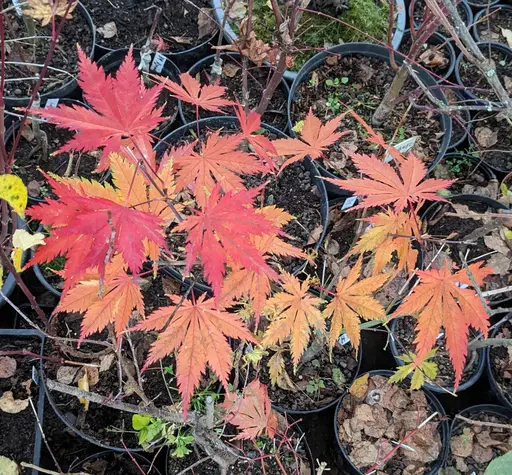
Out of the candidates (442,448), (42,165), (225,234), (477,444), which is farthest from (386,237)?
(42,165)

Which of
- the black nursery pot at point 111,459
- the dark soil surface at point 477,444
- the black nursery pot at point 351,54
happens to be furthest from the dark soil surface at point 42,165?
the dark soil surface at point 477,444

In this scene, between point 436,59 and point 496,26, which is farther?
point 496,26

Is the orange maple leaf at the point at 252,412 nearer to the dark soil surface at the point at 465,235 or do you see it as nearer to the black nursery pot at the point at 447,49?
the dark soil surface at the point at 465,235

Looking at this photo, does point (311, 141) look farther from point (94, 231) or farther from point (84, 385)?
point (84, 385)

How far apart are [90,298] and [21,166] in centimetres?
97

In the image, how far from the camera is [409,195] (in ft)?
4.08

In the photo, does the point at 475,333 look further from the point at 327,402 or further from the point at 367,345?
the point at 327,402

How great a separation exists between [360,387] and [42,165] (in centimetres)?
148

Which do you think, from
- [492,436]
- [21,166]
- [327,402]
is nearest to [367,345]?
[327,402]

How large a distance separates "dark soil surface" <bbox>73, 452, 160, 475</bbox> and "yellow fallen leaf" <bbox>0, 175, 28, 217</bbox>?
104cm

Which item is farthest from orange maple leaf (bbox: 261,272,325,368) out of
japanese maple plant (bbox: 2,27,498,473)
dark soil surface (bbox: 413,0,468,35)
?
dark soil surface (bbox: 413,0,468,35)

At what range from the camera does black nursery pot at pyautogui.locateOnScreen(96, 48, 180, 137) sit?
2.10 m

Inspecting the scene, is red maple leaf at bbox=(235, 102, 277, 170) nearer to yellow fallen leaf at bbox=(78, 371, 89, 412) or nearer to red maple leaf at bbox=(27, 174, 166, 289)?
red maple leaf at bbox=(27, 174, 166, 289)

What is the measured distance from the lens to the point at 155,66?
2113mm
